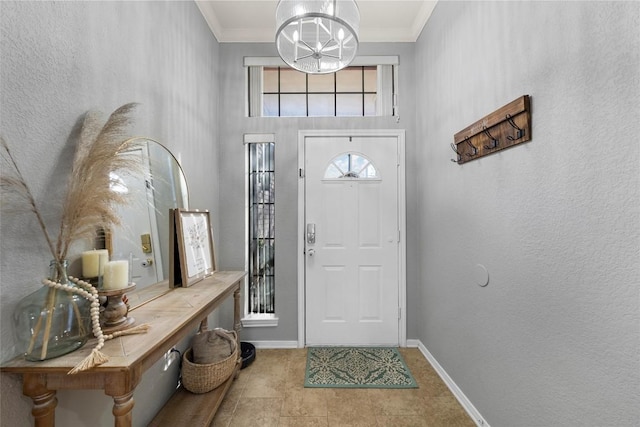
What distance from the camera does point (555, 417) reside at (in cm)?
113

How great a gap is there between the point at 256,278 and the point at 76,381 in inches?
75.2

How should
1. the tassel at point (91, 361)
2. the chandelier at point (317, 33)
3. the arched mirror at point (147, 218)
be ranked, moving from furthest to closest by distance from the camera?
the arched mirror at point (147, 218)
the chandelier at point (317, 33)
the tassel at point (91, 361)

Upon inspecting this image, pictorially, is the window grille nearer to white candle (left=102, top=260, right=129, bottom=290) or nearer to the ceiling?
the ceiling

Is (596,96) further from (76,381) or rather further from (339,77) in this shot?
(339,77)

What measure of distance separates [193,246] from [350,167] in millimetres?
1603

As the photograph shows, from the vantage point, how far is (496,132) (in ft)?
4.93

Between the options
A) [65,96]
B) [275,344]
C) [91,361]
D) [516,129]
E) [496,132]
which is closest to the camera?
[91,361]

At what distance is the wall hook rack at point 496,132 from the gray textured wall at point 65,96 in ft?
6.34

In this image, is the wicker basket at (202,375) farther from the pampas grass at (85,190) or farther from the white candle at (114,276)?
the pampas grass at (85,190)

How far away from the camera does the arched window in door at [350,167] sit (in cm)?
273

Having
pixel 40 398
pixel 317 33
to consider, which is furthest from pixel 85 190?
pixel 317 33

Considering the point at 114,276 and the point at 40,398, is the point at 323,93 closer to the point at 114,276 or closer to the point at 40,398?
the point at 114,276

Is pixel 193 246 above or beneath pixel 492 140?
beneath

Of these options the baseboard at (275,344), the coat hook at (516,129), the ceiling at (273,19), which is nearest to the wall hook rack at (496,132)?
the coat hook at (516,129)
